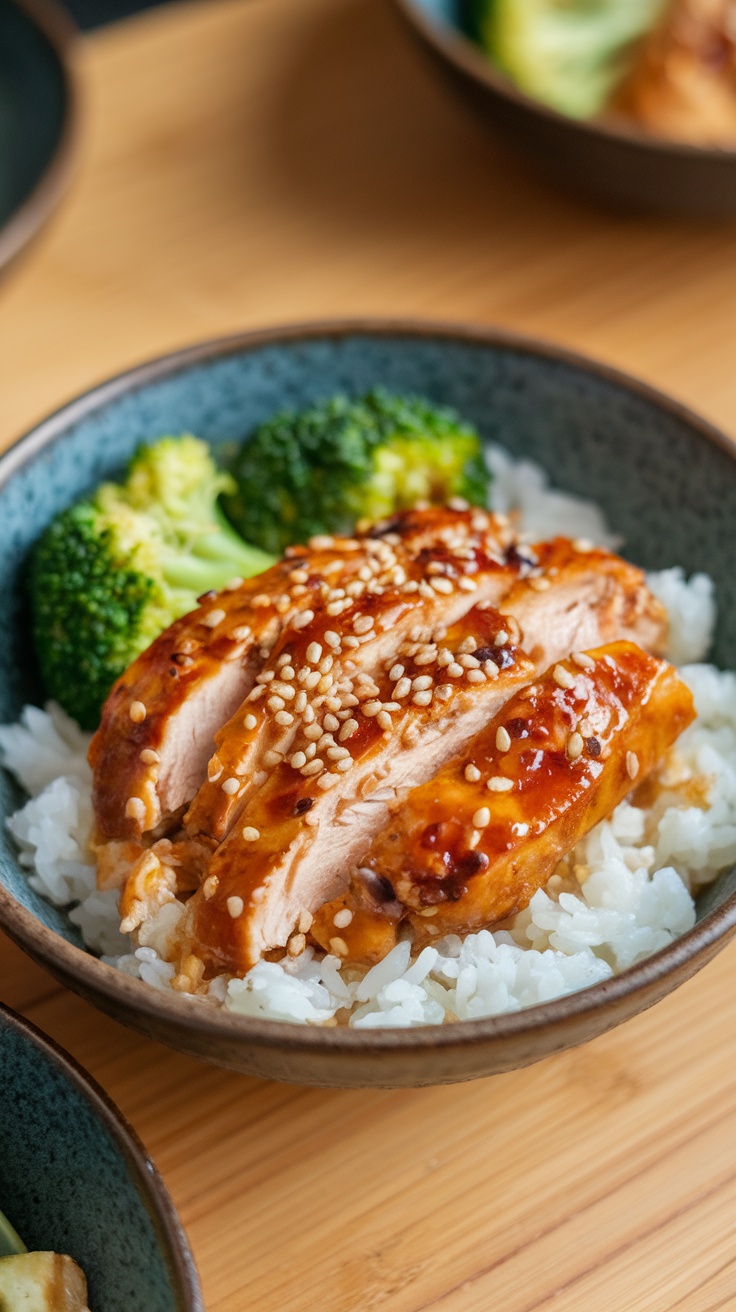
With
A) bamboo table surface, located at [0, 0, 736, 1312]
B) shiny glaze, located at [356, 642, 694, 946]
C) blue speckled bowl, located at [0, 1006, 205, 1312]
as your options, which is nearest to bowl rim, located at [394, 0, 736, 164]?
bamboo table surface, located at [0, 0, 736, 1312]

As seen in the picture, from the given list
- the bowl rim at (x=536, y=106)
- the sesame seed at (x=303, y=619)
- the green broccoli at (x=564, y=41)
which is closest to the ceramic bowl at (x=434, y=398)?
the sesame seed at (x=303, y=619)

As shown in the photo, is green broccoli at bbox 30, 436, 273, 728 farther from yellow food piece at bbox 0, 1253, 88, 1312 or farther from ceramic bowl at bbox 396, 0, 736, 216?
ceramic bowl at bbox 396, 0, 736, 216

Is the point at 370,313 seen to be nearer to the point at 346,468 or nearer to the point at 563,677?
the point at 346,468

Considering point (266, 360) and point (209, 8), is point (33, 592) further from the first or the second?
point (209, 8)

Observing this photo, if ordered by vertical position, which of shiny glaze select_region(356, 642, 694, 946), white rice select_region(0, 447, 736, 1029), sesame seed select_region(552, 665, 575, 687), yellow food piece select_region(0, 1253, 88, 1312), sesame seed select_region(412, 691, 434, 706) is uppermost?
sesame seed select_region(552, 665, 575, 687)

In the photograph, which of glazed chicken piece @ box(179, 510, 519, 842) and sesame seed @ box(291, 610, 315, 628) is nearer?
glazed chicken piece @ box(179, 510, 519, 842)

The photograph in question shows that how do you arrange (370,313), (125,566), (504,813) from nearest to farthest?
1. (504,813)
2. (125,566)
3. (370,313)

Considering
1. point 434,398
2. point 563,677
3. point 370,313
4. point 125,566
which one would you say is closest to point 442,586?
point 563,677
